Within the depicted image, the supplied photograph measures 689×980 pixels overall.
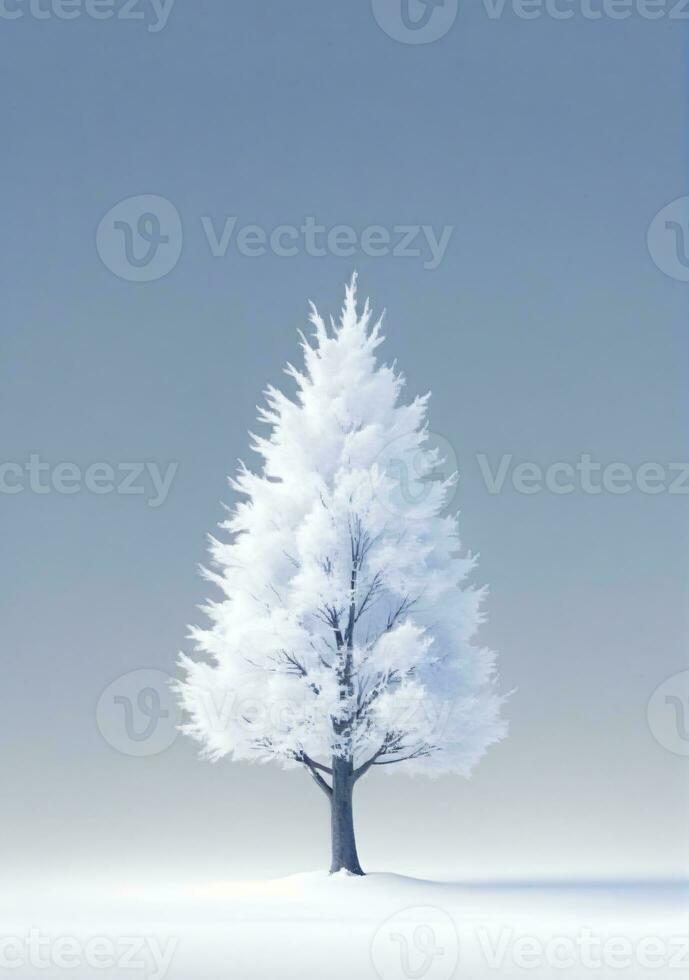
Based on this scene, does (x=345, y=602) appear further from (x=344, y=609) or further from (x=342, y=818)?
(x=342, y=818)

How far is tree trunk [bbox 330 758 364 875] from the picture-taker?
61.5ft

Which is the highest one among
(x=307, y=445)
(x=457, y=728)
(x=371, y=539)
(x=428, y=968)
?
(x=307, y=445)

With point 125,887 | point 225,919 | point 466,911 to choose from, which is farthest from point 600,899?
point 125,887

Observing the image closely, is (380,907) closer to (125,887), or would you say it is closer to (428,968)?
(428,968)

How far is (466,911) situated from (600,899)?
1.94 meters

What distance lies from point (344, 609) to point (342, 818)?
249 centimetres

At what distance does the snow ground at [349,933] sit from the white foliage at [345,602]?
1.77 metres

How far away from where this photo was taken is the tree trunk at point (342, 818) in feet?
61.5

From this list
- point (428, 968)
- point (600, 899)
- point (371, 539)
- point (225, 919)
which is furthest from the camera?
point (371, 539)

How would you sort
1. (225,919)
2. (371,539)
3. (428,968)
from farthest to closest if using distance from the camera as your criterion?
(371,539)
(225,919)
(428,968)

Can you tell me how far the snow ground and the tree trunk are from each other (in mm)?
348

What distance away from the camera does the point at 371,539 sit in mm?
19188

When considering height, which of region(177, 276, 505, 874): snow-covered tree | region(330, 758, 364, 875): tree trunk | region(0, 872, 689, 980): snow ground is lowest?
region(0, 872, 689, 980): snow ground

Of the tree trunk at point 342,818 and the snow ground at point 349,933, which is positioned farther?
the tree trunk at point 342,818
